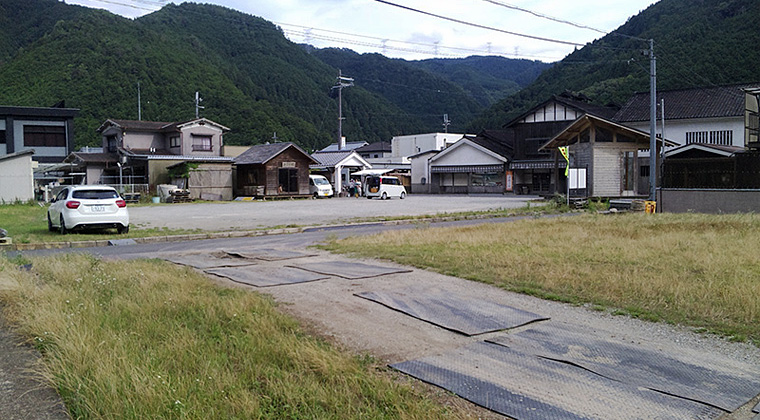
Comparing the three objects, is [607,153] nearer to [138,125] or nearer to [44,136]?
[138,125]

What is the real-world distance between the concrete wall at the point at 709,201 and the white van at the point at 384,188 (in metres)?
20.5

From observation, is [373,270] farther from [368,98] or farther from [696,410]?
[368,98]

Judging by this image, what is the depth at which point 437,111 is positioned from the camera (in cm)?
9325

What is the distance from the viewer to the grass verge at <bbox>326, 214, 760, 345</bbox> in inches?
243

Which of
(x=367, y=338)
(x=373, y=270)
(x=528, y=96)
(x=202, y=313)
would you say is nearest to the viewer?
(x=367, y=338)

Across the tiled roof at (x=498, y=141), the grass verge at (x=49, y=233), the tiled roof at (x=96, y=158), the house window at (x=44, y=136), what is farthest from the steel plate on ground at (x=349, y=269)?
the house window at (x=44, y=136)

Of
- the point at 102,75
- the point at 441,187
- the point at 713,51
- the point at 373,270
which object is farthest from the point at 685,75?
the point at 102,75

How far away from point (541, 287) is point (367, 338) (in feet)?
10.4

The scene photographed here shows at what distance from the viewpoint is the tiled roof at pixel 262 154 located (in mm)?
40434

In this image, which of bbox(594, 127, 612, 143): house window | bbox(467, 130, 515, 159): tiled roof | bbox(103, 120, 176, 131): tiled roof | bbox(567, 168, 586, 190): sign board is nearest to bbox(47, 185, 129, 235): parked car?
bbox(567, 168, 586, 190): sign board

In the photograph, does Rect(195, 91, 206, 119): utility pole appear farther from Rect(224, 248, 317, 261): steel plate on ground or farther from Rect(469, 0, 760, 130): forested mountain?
Rect(224, 248, 317, 261): steel plate on ground

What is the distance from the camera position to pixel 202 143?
146ft

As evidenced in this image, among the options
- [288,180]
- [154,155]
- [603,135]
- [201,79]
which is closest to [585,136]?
[603,135]

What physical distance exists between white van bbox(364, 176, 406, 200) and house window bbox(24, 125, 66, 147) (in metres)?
28.1
